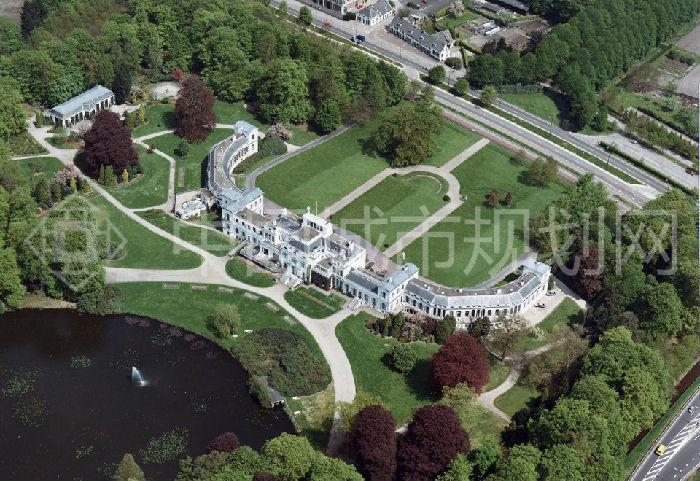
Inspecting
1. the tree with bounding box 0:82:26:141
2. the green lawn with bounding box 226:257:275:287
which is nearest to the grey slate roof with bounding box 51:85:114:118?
the tree with bounding box 0:82:26:141

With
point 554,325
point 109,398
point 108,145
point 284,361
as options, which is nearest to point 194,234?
point 108,145

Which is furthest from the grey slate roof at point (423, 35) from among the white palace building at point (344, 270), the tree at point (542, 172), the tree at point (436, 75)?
the white palace building at point (344, 270)

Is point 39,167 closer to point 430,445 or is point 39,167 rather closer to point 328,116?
point 328,116

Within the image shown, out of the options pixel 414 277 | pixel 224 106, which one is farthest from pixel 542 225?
pixel 224 106

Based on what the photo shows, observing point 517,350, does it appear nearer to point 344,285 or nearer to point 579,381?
point 579,381

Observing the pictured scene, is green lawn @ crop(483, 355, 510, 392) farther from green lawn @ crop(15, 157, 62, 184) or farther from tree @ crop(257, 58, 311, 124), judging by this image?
green lawn @ crop(15, 157, 62, 184)
